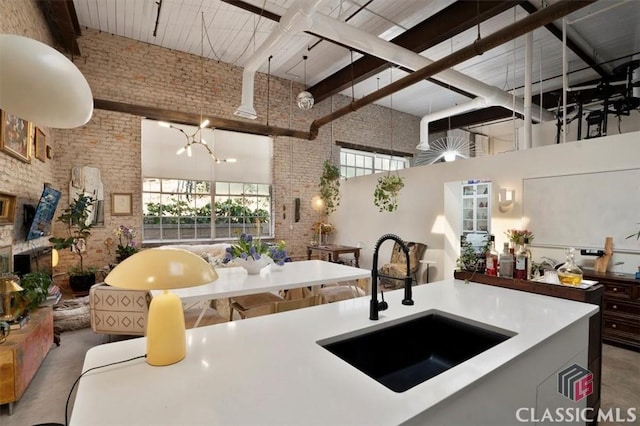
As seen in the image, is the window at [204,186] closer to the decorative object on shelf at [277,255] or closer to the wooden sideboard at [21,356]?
the decorative object on shelf at [277,255]

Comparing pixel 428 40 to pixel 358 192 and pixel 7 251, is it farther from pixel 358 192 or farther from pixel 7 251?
pixel 7 251

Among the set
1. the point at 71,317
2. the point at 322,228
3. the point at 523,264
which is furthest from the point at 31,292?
the point at 322,228

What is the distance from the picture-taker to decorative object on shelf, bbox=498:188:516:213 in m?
4.69

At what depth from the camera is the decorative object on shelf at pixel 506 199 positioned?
4688mm

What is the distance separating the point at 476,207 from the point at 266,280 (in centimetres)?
385

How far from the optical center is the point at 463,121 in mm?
9070

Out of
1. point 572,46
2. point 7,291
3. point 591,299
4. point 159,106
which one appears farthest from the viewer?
point 159,106

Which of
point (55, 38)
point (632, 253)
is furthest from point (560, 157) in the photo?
point (55, 38)

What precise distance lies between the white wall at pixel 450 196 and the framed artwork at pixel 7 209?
5.83 metres

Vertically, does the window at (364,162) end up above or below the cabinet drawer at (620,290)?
above

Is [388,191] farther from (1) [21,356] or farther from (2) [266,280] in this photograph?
(1) [21,356]

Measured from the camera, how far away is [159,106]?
20.1 ft

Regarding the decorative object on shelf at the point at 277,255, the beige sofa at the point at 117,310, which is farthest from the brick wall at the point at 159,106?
the decorative object on shelf at the point at 277,255

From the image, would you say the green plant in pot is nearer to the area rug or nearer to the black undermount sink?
the area rug
